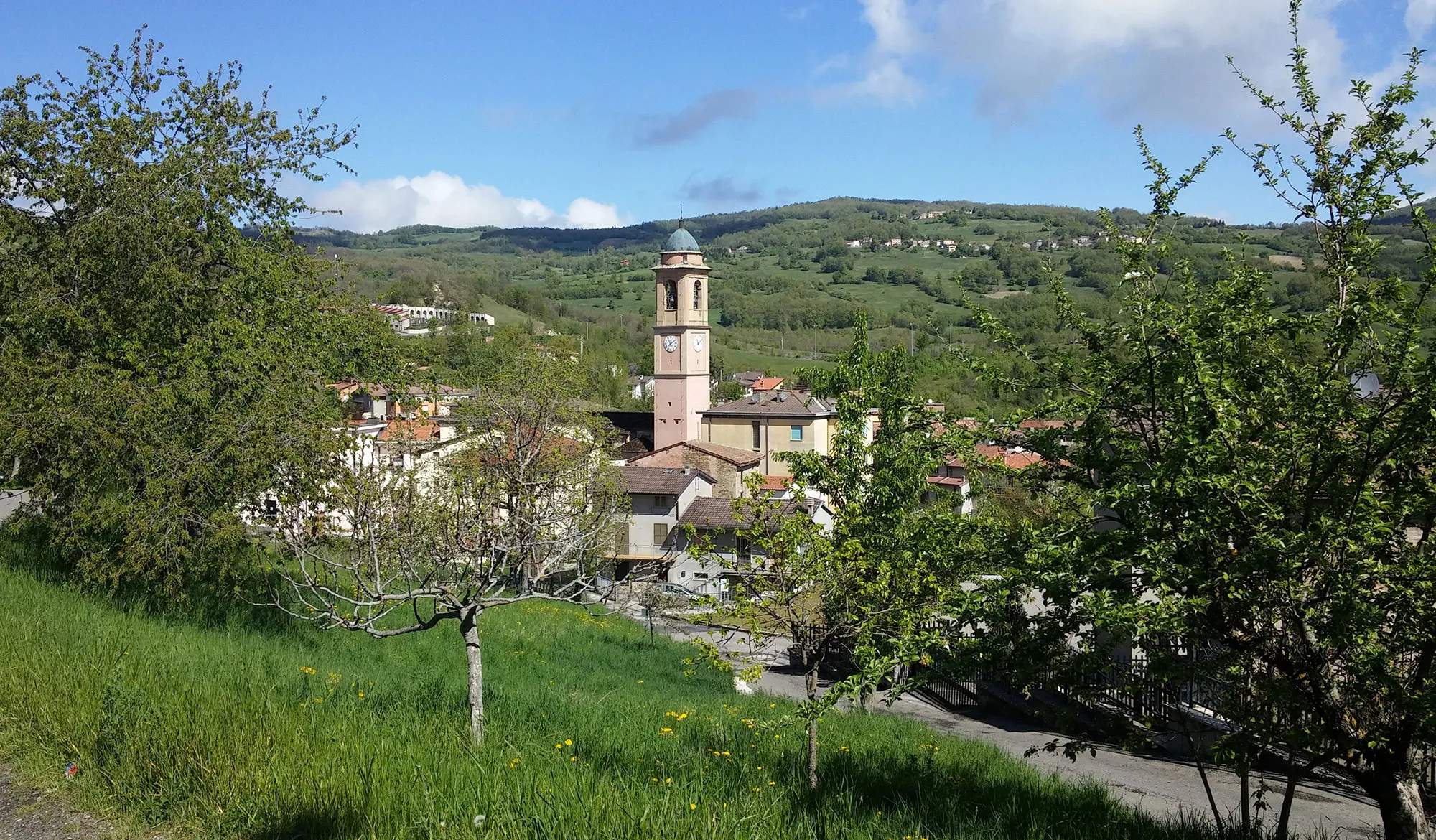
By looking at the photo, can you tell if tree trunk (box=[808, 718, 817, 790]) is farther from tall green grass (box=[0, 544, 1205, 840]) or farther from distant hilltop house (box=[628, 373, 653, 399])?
distant hilltop house (box=[628, 373, 653, 399])

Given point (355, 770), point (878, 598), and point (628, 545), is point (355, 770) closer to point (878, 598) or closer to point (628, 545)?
point (878, 598)

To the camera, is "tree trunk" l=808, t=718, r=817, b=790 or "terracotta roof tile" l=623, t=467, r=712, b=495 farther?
"terracotta roof tile" l=623, t=467, r=712, b=495

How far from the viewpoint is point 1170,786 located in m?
11.6

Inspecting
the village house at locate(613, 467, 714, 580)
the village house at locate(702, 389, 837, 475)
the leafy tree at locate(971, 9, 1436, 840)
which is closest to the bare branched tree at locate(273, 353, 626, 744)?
the leafy tree at locate(971, 9, 1436, 840)

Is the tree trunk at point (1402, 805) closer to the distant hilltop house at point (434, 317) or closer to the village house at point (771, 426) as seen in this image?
the village house at point (771, 426)

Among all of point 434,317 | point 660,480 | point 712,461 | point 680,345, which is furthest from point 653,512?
point 434,317

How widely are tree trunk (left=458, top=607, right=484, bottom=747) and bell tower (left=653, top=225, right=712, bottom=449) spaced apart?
49987mm

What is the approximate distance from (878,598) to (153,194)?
11.6m

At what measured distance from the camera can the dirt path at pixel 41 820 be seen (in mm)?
4594

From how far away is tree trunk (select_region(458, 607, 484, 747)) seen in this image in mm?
6426

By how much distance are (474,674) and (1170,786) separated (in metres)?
9.06

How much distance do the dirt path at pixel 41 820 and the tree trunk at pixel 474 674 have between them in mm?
2126

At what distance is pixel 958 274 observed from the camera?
947cm

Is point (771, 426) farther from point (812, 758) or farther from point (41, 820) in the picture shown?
point (41, 820)
